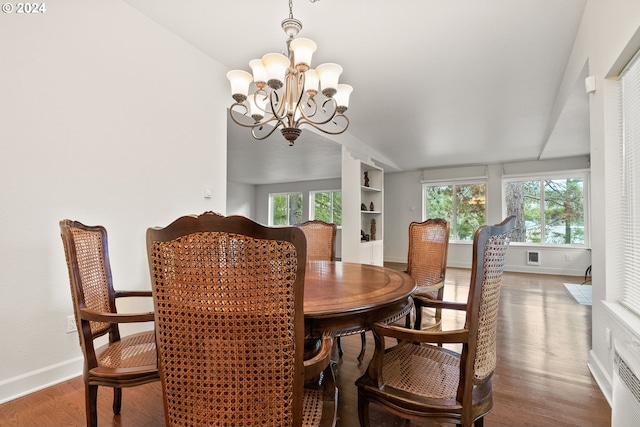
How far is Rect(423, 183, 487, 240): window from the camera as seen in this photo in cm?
682

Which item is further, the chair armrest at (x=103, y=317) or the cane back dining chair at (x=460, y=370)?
the chair armrest at (x=103, y=317)

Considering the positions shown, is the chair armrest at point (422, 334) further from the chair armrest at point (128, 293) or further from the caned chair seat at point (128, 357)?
the chair armrest at point (128, 293)

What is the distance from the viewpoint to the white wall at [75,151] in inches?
66.1

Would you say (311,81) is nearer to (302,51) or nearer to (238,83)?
(302,51)

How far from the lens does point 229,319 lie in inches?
29.8

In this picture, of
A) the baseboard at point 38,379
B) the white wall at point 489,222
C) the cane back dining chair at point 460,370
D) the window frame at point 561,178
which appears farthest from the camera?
the white wall at point 489,222

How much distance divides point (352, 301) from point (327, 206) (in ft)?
25.1

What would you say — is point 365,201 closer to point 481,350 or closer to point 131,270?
point 131,270

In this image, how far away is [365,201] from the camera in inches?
214

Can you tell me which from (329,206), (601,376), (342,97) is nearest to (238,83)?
(342,97)

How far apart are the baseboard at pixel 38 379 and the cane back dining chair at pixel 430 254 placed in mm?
2384

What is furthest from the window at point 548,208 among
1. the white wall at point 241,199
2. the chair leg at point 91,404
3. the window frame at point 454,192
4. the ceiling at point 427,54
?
the white wall at point 241,199

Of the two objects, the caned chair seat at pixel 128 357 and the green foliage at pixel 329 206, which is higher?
the green foliage at pixel 329 206

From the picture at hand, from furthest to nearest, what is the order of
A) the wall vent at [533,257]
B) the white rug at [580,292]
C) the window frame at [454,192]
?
the window frame at [454,192], the wall vent at [533,257], the white rug at [580,292]
